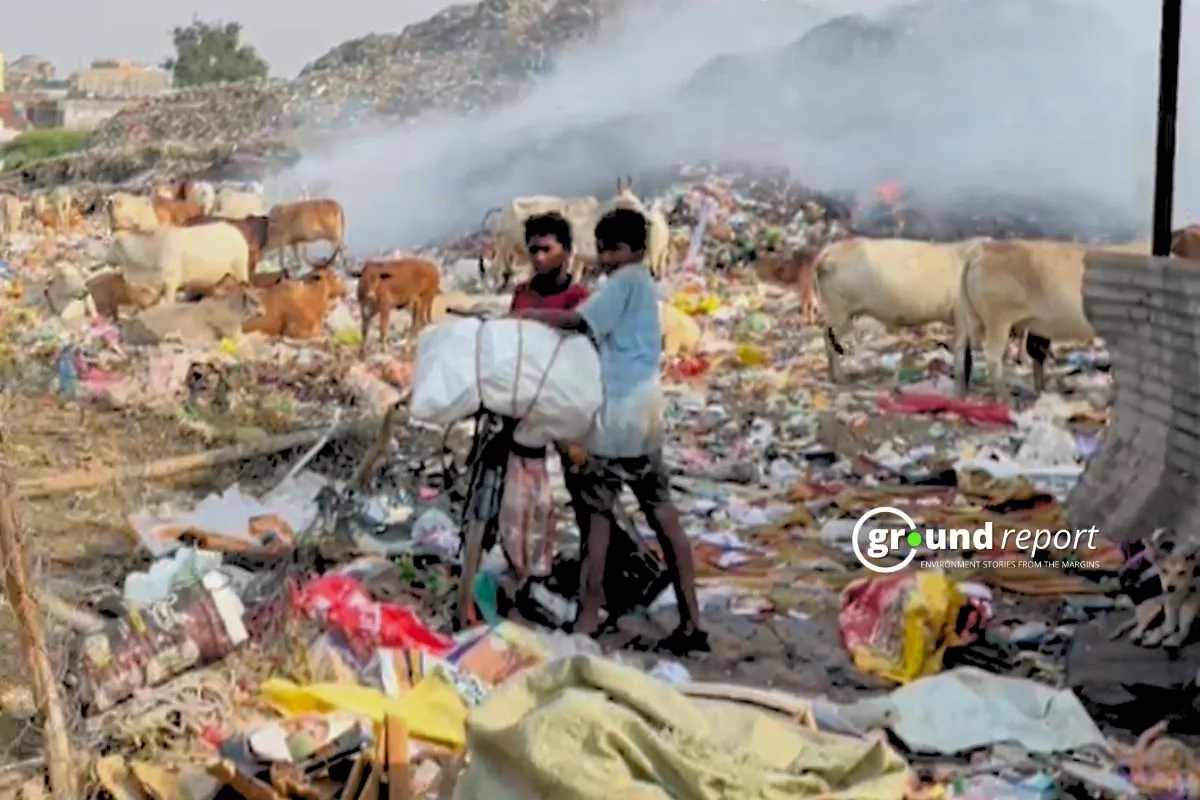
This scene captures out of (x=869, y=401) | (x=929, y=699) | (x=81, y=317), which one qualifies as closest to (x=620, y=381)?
(x=929, y=699)

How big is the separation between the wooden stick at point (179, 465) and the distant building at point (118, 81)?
14.7ft

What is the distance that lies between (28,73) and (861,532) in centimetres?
719

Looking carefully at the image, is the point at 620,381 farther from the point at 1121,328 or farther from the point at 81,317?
the point at 81,317

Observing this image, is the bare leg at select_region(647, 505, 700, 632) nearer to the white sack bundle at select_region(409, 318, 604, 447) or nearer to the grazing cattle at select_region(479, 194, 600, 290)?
the white sack bundle at select_region(409, 318, 604, 447)

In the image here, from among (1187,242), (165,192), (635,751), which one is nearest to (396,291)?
(165,192)

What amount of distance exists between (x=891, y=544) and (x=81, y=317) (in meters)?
6.58

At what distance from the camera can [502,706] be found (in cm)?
310

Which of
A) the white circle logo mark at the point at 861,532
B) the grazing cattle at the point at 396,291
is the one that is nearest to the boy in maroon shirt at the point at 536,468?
the white circle logo mark at the point at 861,532

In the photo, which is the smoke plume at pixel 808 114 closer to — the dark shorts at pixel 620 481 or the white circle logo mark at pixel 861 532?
the white circle logo mark at pixel 861 532

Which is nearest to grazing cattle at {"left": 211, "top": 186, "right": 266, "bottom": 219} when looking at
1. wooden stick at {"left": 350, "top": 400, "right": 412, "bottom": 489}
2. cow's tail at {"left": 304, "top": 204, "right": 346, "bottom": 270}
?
cow's tail at {"left": 304, "top": 204, "right": 346, "bottom": 270}

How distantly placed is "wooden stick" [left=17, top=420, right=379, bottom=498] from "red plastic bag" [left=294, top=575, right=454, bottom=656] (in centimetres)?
230

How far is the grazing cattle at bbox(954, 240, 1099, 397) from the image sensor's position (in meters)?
10.2

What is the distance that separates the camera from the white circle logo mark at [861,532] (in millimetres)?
6605

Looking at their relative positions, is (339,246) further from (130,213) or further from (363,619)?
(363,619)
